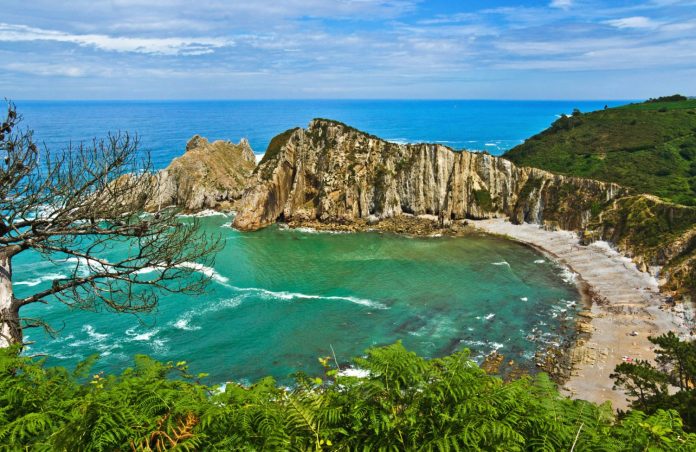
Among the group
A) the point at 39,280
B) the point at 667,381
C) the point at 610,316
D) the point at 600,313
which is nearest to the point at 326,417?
the point at 667,381

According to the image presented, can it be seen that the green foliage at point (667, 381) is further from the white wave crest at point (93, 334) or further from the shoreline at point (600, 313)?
the white wave crest at point (93, 334)

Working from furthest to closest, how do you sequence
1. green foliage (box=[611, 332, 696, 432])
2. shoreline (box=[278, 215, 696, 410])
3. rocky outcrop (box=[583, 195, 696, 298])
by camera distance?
rocky outcrop (box=[583, 195, 696, 298]), shoreline (box=[278, 215, 696, 410]), green foliage (box=[611, 332, 696, 432])

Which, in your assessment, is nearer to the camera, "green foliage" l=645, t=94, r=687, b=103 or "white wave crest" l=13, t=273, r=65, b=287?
"white wave crest" l=13, t=273, r=65, b=287

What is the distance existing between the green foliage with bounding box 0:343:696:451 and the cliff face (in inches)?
2696

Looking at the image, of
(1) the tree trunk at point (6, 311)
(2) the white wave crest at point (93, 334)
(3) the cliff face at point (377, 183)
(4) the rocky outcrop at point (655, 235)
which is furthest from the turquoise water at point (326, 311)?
(1) the tree trunk at point (6, 311)

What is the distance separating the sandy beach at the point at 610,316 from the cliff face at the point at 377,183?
14.1 m

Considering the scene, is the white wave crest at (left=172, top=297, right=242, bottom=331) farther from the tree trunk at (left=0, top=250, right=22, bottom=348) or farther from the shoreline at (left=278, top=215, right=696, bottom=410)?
the tree trunk at (left=0, top=250, right=22, bottom=348)

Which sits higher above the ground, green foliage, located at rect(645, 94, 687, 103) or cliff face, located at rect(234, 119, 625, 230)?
green foliage, located at rect(645, 94, 687, 103)

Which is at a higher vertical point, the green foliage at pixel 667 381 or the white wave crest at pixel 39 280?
the green foliage at pixel 667 381

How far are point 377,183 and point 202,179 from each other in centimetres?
3673

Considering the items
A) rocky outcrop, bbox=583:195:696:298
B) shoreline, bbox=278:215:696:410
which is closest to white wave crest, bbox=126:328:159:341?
shoreline, bbox=278:215:696:410

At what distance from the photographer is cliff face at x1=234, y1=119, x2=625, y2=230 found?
7588 centimetres

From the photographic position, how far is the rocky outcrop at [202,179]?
282 feet

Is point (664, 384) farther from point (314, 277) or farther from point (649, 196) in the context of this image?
point (649, 196)
